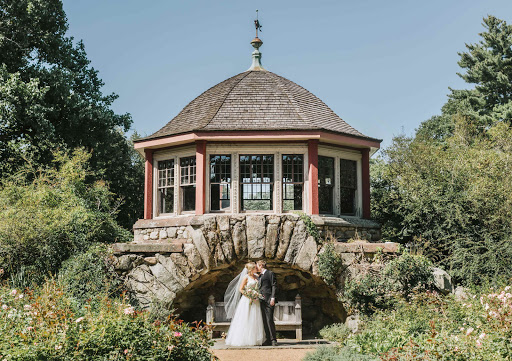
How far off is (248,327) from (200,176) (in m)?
4.54

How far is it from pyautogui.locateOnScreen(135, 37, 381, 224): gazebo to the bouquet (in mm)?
3175

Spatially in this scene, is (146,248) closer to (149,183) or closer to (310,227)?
(149,183)

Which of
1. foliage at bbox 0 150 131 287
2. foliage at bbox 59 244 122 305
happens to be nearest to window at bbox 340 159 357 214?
foliage at bbox 0 150 131 287

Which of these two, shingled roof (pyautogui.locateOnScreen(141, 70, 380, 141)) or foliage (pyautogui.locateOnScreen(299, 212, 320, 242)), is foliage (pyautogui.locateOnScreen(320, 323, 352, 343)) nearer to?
foliage (pyautogui.locateOnScreen(299, 212, 320, 242))

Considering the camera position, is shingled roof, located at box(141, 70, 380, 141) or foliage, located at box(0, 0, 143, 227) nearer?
shingled roof, located at box(141, 70, 380, 141)

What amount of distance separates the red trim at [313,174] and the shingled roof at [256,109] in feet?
1.81

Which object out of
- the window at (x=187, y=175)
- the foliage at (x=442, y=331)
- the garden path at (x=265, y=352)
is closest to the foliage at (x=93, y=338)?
the foliage at (x=442, y=331)

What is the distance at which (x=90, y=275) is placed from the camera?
12.1 metres

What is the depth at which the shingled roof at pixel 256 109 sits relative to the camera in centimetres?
1461

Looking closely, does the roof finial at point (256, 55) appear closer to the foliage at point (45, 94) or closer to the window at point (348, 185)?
the window at point (348, 185)

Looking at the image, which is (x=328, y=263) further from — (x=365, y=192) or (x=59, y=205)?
(x=59, y=205)

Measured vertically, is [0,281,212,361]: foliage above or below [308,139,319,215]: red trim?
below

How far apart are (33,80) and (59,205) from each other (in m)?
5.72

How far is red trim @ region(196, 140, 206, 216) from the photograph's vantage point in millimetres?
14245
